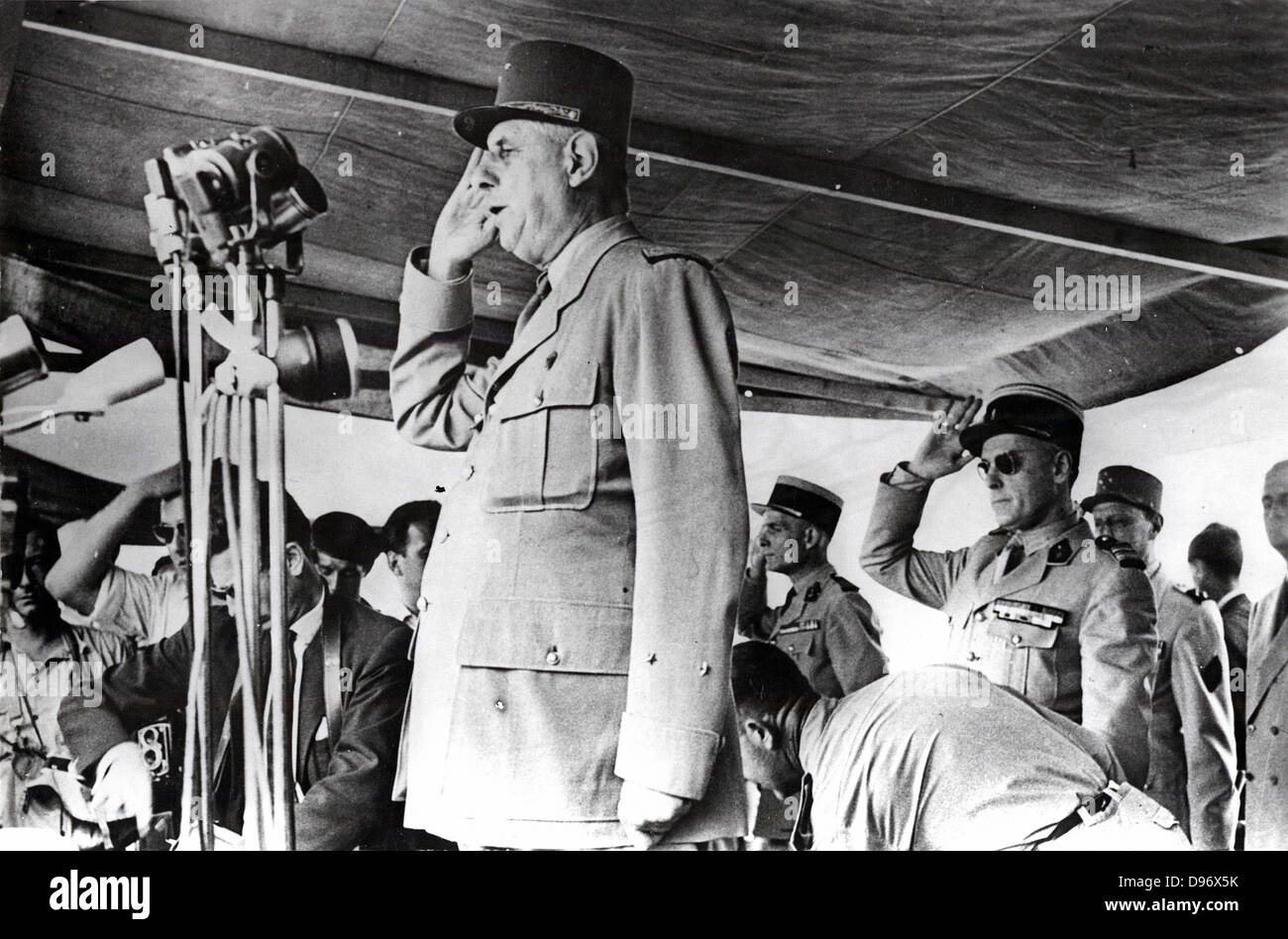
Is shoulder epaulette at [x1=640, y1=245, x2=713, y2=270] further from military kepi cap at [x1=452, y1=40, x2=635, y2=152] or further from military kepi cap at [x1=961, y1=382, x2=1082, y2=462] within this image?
military kepi cap at [x1=961, y1=382, x2=1082, y2=462]

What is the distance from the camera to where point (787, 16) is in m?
3.56

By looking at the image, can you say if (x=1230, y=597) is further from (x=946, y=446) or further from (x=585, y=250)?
(x=585, y=250)

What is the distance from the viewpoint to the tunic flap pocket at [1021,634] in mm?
3529

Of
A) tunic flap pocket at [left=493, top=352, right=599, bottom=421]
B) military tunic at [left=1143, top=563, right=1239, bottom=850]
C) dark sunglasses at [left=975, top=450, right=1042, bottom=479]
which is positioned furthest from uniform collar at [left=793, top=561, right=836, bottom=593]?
military tunic at [left=1143, top=563, right=1239, bottom=850]

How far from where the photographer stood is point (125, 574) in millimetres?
3453

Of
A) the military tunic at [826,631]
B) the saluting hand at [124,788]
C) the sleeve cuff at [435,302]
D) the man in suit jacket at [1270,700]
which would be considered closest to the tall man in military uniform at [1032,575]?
the military tunic at [826,631]

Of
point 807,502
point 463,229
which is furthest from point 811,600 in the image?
point 463,229

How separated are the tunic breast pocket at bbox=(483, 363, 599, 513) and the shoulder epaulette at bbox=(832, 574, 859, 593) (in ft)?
2.21

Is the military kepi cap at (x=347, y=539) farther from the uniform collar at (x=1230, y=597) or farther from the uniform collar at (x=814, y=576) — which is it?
the uniform collar at (x=1230, y=597)

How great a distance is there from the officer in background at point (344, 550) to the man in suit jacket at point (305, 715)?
26mm

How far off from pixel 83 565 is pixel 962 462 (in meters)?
2.14

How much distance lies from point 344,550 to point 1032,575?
167cm

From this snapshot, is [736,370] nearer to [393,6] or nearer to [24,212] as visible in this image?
[393,6]
